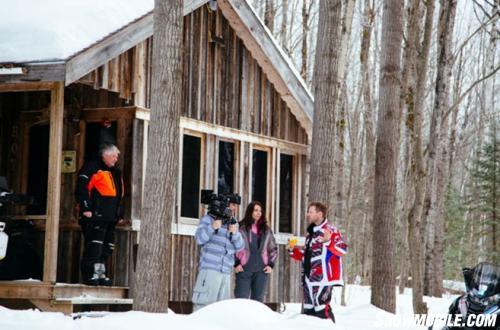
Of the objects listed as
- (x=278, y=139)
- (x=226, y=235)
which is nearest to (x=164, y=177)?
(x=226, y=235)

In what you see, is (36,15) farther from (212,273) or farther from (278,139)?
(278,139)

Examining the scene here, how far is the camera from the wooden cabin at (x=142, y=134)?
40.2 feet

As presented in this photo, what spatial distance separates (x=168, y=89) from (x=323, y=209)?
248 cm

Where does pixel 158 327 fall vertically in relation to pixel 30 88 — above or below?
below

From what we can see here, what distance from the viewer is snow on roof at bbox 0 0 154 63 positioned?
1206 centimetres

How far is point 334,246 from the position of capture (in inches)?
469

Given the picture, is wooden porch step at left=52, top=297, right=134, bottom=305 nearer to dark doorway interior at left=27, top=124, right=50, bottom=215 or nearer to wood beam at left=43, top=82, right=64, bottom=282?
wood beam at left=43, top=82, right=64, bottom=282

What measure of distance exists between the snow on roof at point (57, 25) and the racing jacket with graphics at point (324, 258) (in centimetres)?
373

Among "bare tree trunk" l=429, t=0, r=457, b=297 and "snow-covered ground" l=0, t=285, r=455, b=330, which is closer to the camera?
"snow-covered ground" l=0, t=285, r=455, b=330

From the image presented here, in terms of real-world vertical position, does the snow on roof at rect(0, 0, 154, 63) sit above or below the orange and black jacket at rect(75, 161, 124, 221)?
above

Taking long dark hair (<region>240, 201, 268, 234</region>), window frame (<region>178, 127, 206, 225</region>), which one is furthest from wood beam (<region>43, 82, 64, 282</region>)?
window frame (<region>178, 127, 206, 225</region>)

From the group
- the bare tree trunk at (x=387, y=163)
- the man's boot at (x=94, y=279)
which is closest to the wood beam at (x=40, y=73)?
the man's boot at (x=94, y=279)

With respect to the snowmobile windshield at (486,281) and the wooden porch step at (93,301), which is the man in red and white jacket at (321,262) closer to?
the snowmobile windshield at (486,281)

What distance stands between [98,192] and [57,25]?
225 centimetres
